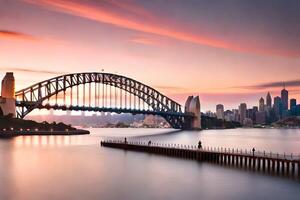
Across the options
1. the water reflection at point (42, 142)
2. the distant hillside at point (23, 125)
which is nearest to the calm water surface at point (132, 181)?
the water reflection at point (42, 142)

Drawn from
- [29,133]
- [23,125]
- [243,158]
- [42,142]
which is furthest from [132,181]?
[23,125]

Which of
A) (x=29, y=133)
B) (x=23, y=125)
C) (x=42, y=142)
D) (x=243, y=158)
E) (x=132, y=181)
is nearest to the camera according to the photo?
(x=132, y=181)

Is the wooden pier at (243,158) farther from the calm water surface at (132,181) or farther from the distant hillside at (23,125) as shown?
the distant hillside at (23,125)

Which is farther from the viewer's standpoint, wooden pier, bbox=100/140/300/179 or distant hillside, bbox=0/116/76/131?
distant hillside, bbox=0/116/76/131

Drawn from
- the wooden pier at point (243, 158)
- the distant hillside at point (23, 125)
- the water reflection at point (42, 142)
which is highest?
the distant hillside at point (23, 125)

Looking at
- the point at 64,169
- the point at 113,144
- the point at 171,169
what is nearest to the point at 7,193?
the point at 64,169

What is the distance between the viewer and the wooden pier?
47.9 meters

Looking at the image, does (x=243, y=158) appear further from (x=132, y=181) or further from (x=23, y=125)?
(x=23, y=125)

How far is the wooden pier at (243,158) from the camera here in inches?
1887

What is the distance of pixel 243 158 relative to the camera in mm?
58844

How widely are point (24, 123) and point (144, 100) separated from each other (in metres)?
66.5

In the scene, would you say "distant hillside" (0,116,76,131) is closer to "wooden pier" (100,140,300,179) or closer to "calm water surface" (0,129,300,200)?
"wooden pier" (100,140,300,179)

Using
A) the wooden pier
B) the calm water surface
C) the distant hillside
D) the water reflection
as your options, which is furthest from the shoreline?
the calm water surface

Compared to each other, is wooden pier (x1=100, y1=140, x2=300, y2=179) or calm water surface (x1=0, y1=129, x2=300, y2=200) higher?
wooden pier (x1=100, y1=140, x2=300, y2=179)
